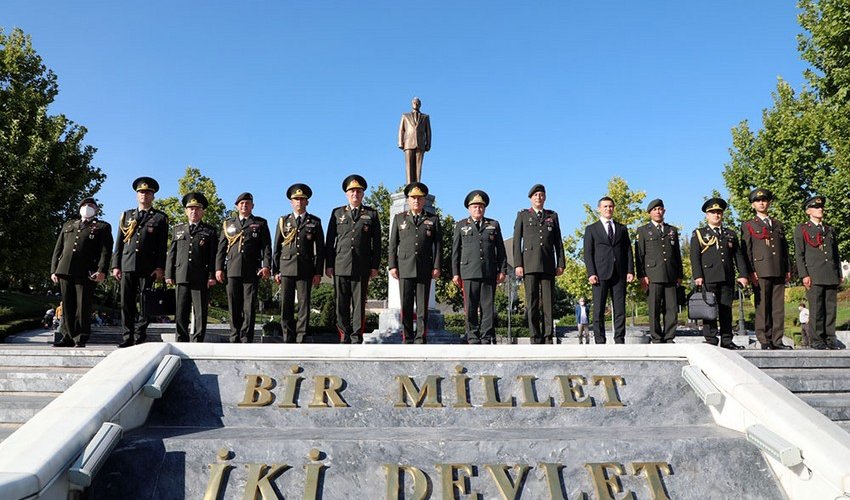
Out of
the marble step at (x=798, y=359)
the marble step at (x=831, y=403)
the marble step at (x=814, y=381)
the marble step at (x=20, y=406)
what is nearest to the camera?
the marble step at (x=20, y=406)

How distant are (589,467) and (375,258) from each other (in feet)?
15.2

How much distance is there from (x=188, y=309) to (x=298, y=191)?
7.26 feet

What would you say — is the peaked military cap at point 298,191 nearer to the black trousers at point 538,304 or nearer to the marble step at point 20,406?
the black trousers at point 538,304

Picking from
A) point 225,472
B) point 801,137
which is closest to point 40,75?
point 225,472

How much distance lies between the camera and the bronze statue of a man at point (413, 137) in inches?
603

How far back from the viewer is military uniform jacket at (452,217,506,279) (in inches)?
311

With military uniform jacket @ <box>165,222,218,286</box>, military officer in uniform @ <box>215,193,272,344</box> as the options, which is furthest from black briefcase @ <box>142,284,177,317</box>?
military officer in uniform @ <box>215,193,272,344</box>

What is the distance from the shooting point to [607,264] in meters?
8.29

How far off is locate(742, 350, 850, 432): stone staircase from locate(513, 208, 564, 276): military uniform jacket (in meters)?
2.58

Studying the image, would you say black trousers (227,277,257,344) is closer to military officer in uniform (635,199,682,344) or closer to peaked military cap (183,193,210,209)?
peaked military cap (183,193,210,209)

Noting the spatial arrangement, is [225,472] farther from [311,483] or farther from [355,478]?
[355,478]

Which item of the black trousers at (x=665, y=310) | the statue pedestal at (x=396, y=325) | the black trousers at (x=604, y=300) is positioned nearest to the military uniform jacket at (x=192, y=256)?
the statue pedestal at (x=396, y=325)

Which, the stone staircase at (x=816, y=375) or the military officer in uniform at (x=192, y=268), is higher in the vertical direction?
the military officer in uniform at (x=192, y=268)

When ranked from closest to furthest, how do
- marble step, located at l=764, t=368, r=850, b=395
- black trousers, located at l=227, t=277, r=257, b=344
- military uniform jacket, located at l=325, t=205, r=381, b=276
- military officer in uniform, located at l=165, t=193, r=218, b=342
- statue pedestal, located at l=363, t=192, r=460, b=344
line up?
marble step, located at l=764, t=368, r=850, b=395
military uniform jacket, located at l=325, t=205, r=381, b=276
military officer in uniform, located at l=165, t=193, r=218, b=342
black trousers, located at l=227, t=277, r=257, b=344
statue pedestal, located at l=363, t=192, r=460, b=344
